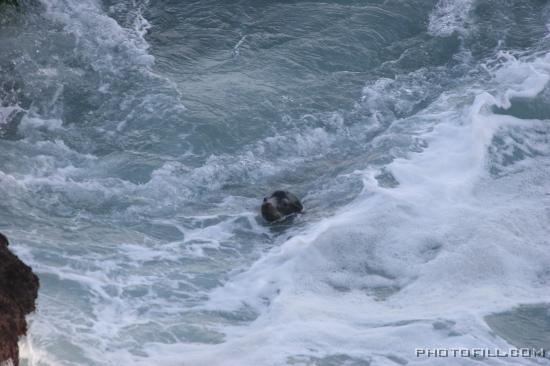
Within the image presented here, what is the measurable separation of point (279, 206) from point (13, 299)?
3.16m

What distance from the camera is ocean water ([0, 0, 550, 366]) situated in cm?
730

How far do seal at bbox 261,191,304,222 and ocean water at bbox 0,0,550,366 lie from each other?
0.42ft

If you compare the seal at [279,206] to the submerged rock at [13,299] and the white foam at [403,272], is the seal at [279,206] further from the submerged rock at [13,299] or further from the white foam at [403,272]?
the submerged rock at [13,299]

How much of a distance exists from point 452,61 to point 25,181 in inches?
249

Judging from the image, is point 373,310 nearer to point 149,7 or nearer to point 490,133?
point 490,133

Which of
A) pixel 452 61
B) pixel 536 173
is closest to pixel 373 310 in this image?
pixel 536 173

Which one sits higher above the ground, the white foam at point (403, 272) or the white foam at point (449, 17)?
the white foam at point (449, 17)

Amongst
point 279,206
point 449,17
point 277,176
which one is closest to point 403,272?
point 279,206

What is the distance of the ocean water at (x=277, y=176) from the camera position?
7.30 meters

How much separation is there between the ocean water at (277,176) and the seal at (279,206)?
5.1 inches

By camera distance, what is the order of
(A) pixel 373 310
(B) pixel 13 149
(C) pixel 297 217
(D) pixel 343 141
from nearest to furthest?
(A) pixel 373 310 → (C) pixel 297 217 → (B) pixel 13 149 → (D) pixel 343 141

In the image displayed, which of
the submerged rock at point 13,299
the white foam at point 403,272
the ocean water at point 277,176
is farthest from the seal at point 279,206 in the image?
the submerged rock at point 13,299

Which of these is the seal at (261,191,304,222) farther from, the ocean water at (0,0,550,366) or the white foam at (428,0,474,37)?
the white foam at (428,0,474,37)

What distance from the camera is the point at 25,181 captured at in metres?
9.15
